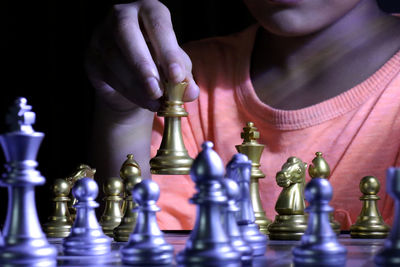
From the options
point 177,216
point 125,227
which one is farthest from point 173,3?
point 125,227

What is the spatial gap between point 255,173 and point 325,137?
628 millimetres

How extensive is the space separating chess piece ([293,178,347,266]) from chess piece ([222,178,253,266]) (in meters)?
0.06

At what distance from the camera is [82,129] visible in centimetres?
209

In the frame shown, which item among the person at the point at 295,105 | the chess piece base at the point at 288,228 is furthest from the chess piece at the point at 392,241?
the person at the point at 295,105

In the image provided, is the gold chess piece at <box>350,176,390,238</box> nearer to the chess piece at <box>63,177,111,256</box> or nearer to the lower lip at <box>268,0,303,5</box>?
the chess piece at <box>63,177,111,256</box>

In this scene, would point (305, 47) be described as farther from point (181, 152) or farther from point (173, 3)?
point (181, 152)

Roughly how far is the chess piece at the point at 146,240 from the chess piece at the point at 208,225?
0.21 feet

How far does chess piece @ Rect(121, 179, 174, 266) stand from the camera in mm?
701

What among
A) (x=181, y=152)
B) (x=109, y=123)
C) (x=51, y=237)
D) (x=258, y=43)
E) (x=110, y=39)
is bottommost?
(x=51, y=237)

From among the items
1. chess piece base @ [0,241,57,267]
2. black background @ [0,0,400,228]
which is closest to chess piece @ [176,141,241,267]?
chess piece base @ [0,241,57,267]

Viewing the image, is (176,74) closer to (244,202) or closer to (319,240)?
(244,202)

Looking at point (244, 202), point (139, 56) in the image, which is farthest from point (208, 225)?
point (139, 56)

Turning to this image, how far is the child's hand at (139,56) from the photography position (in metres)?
1.09

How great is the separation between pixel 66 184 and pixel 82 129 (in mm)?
999
